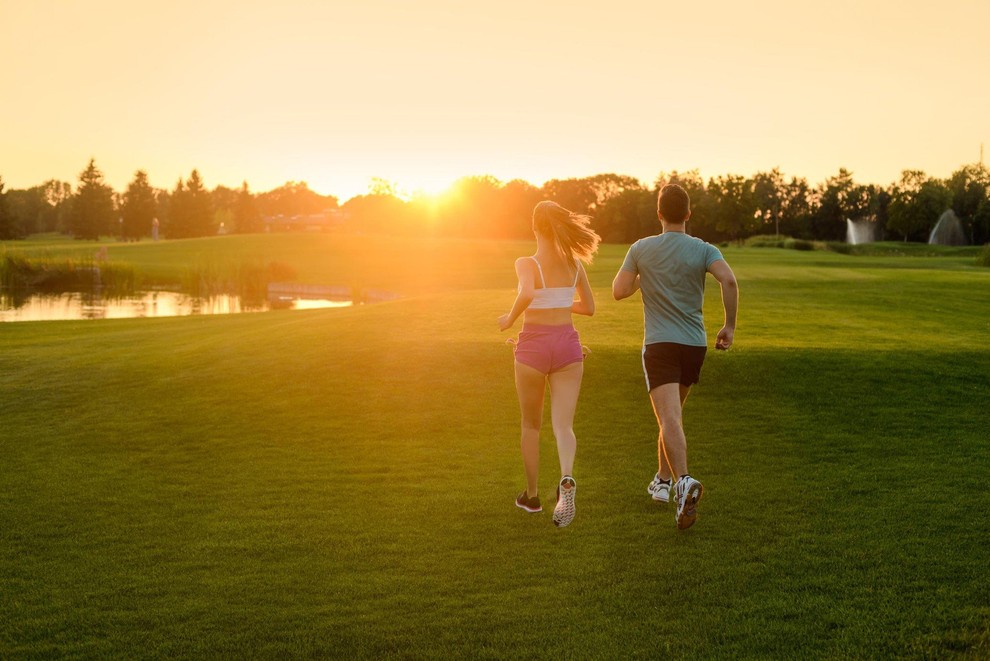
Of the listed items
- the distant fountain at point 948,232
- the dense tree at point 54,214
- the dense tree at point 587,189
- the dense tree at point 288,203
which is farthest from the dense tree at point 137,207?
the distant fountain at point 948,232

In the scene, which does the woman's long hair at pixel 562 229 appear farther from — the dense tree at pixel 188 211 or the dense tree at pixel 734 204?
the dense tree at pixel 188 211

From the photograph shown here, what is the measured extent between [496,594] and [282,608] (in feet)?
4.56

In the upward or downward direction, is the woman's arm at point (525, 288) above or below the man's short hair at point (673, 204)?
below

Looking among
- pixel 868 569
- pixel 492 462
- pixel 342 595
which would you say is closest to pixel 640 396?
pixel 492 462

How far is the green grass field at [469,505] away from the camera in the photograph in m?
5.03

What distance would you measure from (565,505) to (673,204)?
8.38 feet

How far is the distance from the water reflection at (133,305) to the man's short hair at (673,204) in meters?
26.7

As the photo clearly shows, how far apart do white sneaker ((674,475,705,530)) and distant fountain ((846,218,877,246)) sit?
104 metres

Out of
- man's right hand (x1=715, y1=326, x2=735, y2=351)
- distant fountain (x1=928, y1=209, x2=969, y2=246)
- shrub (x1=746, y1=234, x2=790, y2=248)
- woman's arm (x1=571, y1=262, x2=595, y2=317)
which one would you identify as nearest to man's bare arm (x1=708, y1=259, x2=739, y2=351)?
man's right hand (x1=715, y1=326, x2=735, y2=351)

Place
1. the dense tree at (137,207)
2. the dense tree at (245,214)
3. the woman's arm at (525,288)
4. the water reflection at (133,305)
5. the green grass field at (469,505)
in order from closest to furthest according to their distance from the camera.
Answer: the green grass field at (469,505), the woman's arm at (525,288), the water reflection at (133,305), the dense tree at (137,207), the dense tree at (245,214)

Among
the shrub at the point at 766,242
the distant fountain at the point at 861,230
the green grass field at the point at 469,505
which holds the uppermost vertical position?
the distant fountain at the point at 861,230

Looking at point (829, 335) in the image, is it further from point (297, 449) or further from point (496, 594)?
point (496, 594)

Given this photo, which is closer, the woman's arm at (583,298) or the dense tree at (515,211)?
the woman's arm at (583,298)

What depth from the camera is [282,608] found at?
17.5 ft
